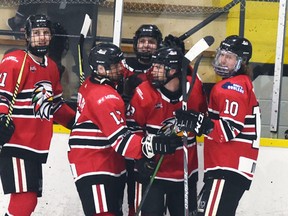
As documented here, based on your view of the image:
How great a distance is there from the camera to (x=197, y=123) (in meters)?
3.67

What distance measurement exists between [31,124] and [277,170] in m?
1.43

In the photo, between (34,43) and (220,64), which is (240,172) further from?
(34,43)

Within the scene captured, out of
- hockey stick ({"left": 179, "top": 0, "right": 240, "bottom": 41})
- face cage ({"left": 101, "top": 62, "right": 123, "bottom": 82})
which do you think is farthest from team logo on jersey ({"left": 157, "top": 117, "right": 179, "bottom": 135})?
hockey stick ({"left": 179, "top": 0, "right": 240, "bottom": 41})

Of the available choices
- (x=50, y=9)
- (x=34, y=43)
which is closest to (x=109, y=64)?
(x=34, y=43)

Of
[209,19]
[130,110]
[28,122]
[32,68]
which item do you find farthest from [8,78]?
[209,19]

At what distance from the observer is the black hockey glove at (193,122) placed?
3662mm

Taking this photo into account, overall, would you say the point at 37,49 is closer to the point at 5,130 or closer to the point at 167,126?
the point at 5,130

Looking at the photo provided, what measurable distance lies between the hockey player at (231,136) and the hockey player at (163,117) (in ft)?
0.48

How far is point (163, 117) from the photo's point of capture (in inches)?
154

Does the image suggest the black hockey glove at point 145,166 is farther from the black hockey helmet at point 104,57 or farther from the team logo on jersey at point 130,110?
the black hockey helmet at point 104,57

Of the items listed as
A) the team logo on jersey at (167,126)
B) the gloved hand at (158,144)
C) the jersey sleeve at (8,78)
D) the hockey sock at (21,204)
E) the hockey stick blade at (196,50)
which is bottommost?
the hockey sock at (21,204)

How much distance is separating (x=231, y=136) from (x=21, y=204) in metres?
1.14

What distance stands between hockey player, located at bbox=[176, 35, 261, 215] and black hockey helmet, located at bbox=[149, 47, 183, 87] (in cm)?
20

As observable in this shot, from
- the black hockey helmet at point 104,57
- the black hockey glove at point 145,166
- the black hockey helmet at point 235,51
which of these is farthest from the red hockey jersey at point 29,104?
the black hockey helmet at point 235,51
